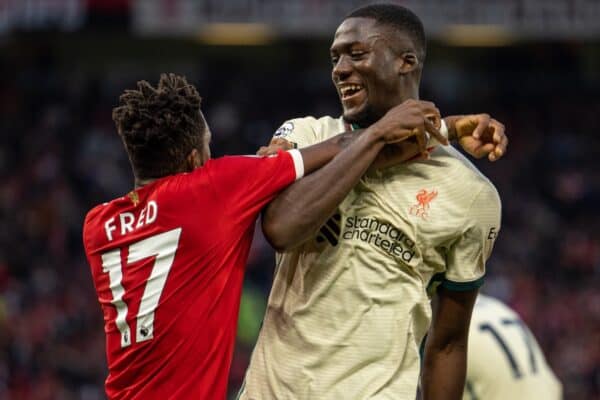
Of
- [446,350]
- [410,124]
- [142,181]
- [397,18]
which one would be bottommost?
[446,350]

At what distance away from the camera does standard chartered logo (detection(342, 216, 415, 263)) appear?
3756mm

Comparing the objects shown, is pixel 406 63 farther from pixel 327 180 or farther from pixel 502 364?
pixel 502 364

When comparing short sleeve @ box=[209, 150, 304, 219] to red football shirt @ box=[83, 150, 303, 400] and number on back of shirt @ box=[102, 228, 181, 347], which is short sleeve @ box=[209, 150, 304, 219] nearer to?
red football shirt @ box=[83, 150, 303, 400]

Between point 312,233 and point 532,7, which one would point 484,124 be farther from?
point 532,7

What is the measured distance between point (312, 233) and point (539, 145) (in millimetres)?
14501

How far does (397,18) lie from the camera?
389 cm

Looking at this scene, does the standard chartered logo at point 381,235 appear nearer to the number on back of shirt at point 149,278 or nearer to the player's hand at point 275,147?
the player's hand at point 275,147

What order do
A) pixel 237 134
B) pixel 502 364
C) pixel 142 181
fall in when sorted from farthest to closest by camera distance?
pixel 237 134 → pixel 502 364 → pixel 142 181

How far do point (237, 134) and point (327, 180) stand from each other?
13439 millimetres

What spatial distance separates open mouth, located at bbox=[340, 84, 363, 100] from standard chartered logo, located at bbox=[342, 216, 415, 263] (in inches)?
16.2

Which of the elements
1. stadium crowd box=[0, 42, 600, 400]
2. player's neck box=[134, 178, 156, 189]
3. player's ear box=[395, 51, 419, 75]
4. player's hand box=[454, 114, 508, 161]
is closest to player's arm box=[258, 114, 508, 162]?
player's hand box=[454, 114, 508, 161]

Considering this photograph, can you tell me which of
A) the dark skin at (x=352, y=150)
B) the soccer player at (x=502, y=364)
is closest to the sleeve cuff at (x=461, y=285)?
the dark skin at (x=352, y=150)

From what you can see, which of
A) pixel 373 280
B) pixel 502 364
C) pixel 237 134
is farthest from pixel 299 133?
pixel 237 134

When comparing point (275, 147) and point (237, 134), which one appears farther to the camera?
point (237, 134)
